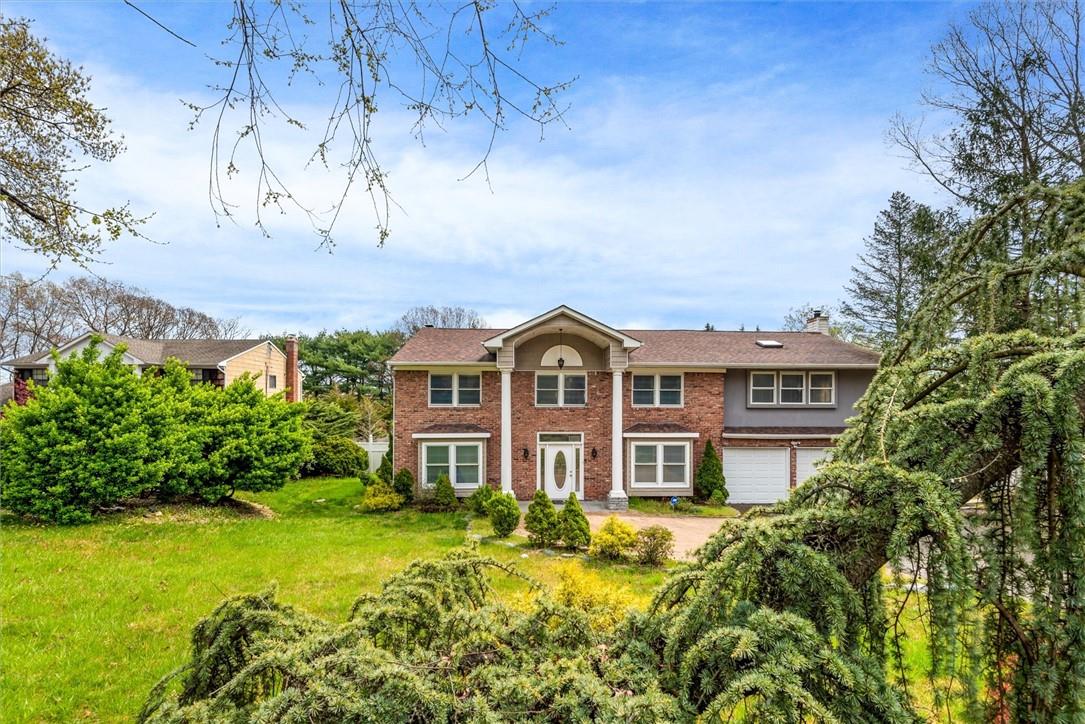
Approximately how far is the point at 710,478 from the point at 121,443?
1573 cm

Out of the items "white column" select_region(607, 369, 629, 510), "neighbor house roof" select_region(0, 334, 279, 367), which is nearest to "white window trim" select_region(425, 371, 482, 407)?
"white column" select_region(607, 369, 629, 510)

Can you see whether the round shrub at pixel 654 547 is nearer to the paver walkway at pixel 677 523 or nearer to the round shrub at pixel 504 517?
the paver walkway at pixel 677 523

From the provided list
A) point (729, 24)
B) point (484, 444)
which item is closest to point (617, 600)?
point (729, 24)

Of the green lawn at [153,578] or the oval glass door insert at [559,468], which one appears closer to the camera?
the green lawn at [153,578]

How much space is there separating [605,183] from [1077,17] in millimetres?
17132

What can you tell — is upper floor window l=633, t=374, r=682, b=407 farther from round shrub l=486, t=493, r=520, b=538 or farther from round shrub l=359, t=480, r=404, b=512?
round shrub l=359, t=480, r=404, b=512

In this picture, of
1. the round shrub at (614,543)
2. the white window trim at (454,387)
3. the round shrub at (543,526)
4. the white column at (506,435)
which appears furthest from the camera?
the white window trim at (454,387)

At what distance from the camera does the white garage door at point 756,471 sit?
1673 cm

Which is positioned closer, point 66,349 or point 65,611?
point 65,611

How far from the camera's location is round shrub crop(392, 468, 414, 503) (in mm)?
15281

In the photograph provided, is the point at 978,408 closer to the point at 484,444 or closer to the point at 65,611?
the point at 65,611

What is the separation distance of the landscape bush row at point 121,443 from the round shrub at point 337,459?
6.95 meters

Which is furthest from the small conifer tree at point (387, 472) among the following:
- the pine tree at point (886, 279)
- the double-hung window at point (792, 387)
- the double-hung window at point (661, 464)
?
the pine tree at point (886, 279)

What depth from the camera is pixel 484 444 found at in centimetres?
1609
